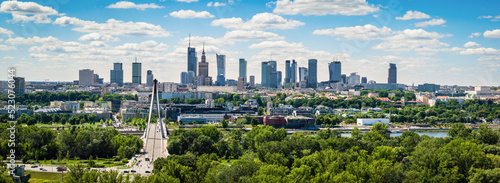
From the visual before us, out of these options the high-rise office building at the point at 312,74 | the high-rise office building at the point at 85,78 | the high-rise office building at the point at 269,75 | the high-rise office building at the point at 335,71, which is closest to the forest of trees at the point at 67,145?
the high-rise office building at the point at 85,78

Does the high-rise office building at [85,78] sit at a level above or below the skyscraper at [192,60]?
below

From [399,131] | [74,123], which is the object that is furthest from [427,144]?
[74,123]

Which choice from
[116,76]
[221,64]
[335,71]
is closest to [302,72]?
[335,71]

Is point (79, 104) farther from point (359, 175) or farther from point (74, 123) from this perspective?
point (359, 175)

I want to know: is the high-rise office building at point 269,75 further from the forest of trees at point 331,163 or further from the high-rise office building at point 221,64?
the forest of trees at point 331,163

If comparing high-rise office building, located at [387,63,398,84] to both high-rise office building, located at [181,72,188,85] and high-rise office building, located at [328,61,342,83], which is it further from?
high-rise office building, located at [181,72,188,85]

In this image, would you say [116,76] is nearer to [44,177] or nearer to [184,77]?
[184,77]
